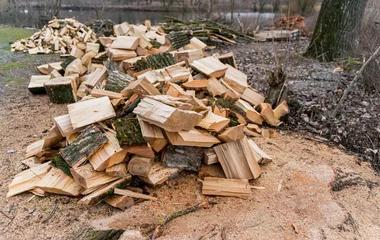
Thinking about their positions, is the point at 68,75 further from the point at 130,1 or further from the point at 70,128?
the point at 130,1

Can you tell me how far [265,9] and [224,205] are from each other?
2267cm

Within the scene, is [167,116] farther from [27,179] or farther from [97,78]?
[97,78]

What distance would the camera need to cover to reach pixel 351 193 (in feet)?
7.90

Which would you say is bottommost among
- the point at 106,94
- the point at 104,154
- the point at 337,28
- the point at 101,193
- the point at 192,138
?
the point at 101,193

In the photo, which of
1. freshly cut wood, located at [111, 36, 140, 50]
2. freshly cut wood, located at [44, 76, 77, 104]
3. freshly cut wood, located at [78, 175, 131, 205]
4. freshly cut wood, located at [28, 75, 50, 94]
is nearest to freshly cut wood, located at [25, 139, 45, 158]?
freshly cut wood, located at [78, 175, 131, 205]

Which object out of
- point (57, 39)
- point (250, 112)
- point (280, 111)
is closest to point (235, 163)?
point (250, 112)

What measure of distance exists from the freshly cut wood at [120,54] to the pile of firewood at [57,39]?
3.29m

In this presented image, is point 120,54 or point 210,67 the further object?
point 120,54

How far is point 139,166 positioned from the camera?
2.32m

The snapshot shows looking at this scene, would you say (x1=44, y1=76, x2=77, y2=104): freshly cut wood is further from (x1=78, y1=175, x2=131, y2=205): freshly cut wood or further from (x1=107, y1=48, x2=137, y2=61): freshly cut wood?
(x1=78, y1=175, x2=131, y2=205): freshly cut wood

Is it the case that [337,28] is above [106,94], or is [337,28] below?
above

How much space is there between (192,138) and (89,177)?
2.74 feet

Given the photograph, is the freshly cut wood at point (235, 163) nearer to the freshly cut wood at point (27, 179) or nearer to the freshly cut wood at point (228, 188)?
the freshly cut wood at point (228, 188)

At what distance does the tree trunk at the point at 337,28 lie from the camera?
17.7 ft
